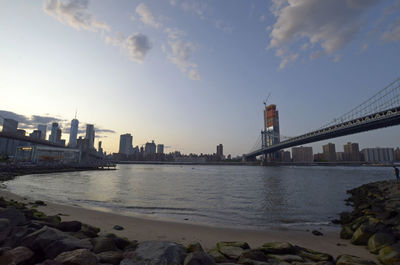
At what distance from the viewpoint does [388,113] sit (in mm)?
49125

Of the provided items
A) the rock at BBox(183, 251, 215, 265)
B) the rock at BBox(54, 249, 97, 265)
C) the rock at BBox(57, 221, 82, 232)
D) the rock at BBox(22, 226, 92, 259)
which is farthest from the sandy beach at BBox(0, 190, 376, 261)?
the rock at BBox(54, 249, 97, 265)

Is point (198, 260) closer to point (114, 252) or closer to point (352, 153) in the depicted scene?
point (114, 252)

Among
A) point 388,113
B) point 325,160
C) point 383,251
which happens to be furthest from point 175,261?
point 325,160

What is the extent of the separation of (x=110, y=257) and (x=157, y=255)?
96cm

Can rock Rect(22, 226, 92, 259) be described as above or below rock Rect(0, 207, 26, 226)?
below

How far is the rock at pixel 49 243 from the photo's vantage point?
3.91 metres

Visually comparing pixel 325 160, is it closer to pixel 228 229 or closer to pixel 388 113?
pixel 388 113

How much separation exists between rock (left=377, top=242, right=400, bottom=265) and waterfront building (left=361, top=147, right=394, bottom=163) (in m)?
184

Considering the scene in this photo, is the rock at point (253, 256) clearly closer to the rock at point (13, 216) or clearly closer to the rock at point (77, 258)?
the rock at point (77, 258)

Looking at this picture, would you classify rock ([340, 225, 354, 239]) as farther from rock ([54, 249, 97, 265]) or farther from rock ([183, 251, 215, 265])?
rock ([54, 249, 97, 265])

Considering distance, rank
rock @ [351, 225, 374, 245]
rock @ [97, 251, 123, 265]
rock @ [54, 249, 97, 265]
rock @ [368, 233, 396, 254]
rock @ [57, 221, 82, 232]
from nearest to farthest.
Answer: rock @ [54, 249, 97, 265] → rock @ [97, 251, 123, 265] → rock @ [368, 233, 396, 254] → rock @ [57, 221, 82, 232] → rock @ [351, 225, 374, 245]

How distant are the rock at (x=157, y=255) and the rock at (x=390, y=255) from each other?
169 inches

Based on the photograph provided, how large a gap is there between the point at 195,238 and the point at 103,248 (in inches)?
122

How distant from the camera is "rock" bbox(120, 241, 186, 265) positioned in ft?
11.9
